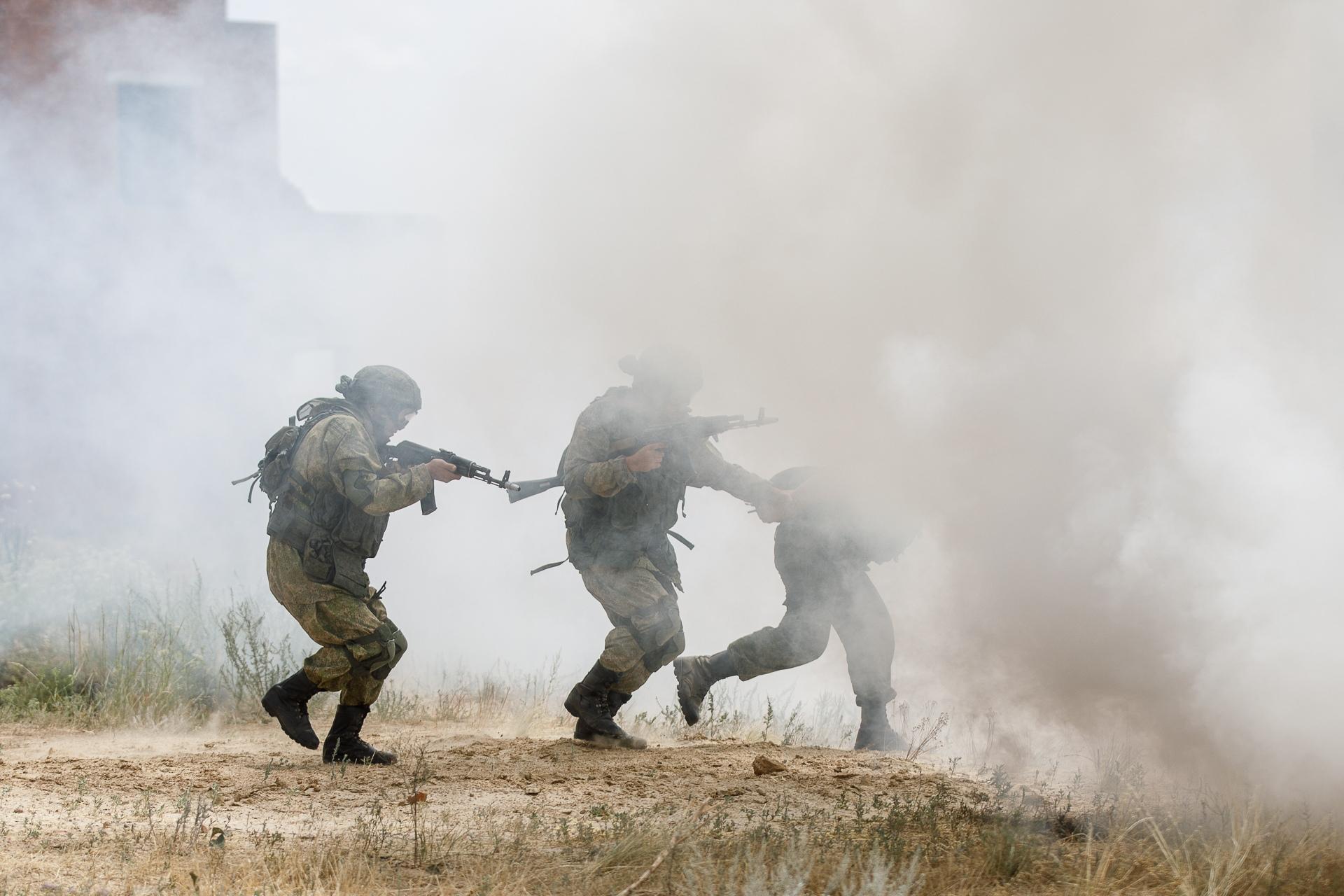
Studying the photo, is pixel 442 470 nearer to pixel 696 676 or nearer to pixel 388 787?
pixel 388 787

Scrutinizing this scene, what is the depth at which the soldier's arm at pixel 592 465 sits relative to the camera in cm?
517

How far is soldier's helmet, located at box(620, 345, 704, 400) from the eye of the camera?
17.9 ft

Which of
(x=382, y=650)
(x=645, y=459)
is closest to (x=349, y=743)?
(x=382, y=650)

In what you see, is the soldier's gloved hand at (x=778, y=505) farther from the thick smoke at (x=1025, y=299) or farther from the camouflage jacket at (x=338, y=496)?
the camouflage jacket at (x=338, y=496)

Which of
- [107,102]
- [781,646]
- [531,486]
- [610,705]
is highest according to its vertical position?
[107,102]

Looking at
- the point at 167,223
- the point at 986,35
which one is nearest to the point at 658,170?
the point at 986,35

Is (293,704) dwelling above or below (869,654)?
below

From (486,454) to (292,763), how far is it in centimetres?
597

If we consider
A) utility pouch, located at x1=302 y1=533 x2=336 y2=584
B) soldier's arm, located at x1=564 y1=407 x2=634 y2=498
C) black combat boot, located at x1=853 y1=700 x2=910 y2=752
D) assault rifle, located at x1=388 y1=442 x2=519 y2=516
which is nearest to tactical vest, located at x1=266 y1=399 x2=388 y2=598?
utility pouch, located at x1=302 y1=533 x2=336 y2=584

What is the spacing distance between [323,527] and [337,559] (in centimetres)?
14

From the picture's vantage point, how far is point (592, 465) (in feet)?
17.1

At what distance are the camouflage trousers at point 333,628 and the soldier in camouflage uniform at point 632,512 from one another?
2.99 feet

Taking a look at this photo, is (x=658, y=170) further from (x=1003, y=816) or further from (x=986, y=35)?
(x=1003, y=816)

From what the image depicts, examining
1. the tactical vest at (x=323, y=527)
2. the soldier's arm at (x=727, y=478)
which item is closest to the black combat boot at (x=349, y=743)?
the tactical vest at (x=323, y=527)
